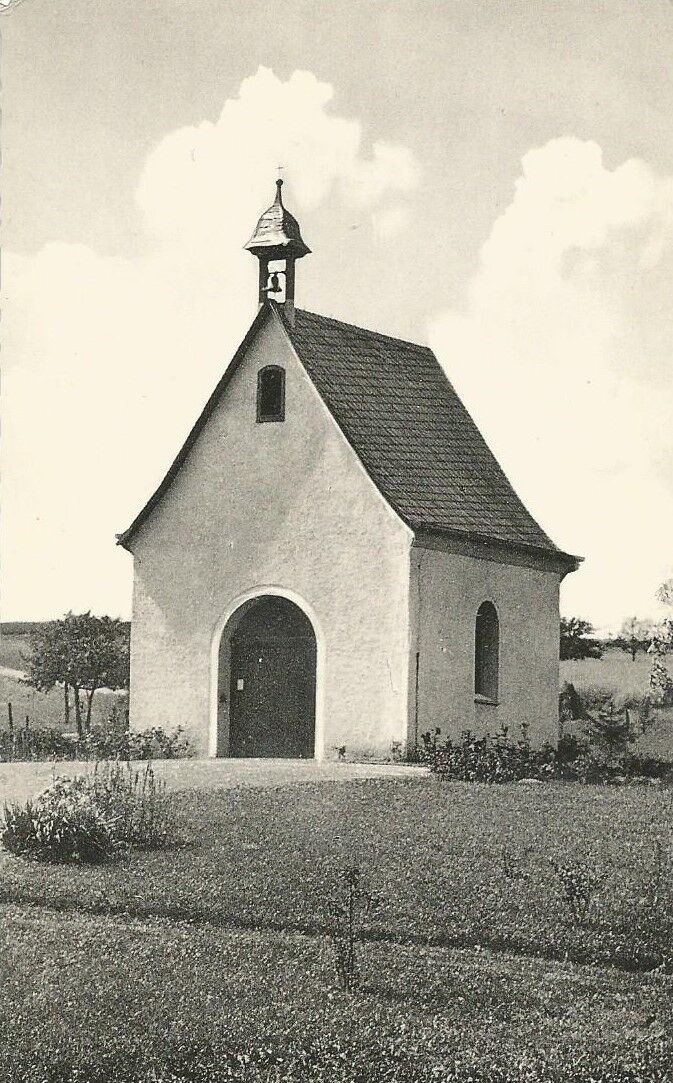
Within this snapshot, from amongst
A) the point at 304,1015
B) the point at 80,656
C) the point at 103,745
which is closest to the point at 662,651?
the point at 103,745

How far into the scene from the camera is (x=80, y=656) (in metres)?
24.7

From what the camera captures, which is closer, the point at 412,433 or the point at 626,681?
the point at 626,681

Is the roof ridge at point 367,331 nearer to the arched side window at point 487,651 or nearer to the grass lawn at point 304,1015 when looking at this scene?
the arched side window at point 487,651

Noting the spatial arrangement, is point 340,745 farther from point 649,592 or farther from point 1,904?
point 1,904

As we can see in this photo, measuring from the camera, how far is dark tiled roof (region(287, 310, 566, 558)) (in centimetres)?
2244

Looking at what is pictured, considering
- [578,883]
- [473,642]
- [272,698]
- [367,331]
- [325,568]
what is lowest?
[578,883]

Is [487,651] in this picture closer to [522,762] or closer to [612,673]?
[612,673]

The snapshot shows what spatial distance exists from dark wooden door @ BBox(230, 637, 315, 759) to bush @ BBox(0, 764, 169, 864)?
7.44 meters

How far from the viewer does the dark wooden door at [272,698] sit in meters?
22.8

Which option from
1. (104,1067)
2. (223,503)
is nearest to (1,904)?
(104,1067)

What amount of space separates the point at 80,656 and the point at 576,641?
888cm

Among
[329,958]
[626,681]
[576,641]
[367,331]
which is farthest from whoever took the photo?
[367,331]

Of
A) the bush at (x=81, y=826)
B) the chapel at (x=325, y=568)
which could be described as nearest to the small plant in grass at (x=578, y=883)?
the bush at (x=81, y=826)

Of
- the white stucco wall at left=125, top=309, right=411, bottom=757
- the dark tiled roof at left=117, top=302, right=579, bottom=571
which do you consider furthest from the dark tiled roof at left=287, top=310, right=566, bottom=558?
the white stucco wall at left=125, top=309, right=411, bottom=757
